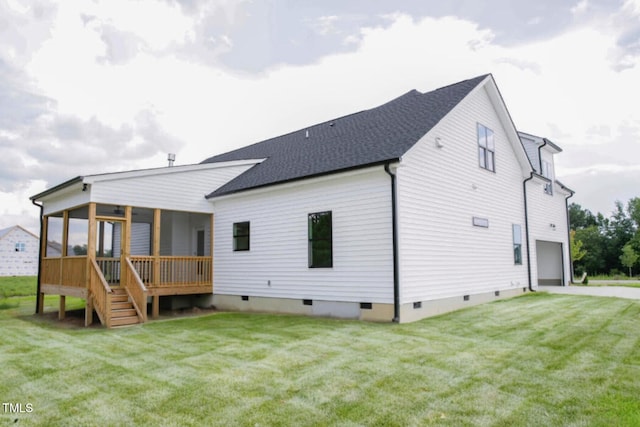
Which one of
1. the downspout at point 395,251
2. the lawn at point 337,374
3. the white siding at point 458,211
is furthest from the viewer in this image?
the white siding at point 458,211

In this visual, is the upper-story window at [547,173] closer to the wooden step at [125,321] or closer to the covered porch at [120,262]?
the covered porch at [120,262]

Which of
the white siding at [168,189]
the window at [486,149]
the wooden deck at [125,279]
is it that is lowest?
the wooden deck at [125,279]

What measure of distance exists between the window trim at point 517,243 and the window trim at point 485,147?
2.42 metres

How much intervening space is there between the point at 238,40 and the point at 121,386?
39.8ft

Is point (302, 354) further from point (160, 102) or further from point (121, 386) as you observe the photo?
point (160, 102)

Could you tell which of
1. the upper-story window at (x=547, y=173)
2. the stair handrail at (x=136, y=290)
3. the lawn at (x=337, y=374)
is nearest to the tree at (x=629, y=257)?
the upper-story window at (x=547, y=173)

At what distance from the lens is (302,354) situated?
661cm

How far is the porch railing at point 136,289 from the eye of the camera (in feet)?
36.2

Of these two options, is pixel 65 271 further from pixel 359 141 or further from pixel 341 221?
pixel 359 141

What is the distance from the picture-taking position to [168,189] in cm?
1309

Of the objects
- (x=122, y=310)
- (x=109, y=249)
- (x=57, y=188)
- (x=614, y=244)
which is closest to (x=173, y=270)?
(x=122, y=310)

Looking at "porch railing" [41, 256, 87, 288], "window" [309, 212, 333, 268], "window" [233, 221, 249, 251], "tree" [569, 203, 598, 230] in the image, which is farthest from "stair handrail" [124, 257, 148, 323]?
"tree" [569, 203, 598, 230]

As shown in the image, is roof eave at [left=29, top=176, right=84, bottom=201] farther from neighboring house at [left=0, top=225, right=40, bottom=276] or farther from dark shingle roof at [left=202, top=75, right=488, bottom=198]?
neighboring house at [left=0, top=225, right=40, bottom=276]

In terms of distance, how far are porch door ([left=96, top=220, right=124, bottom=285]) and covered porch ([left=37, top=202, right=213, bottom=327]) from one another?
2cm
